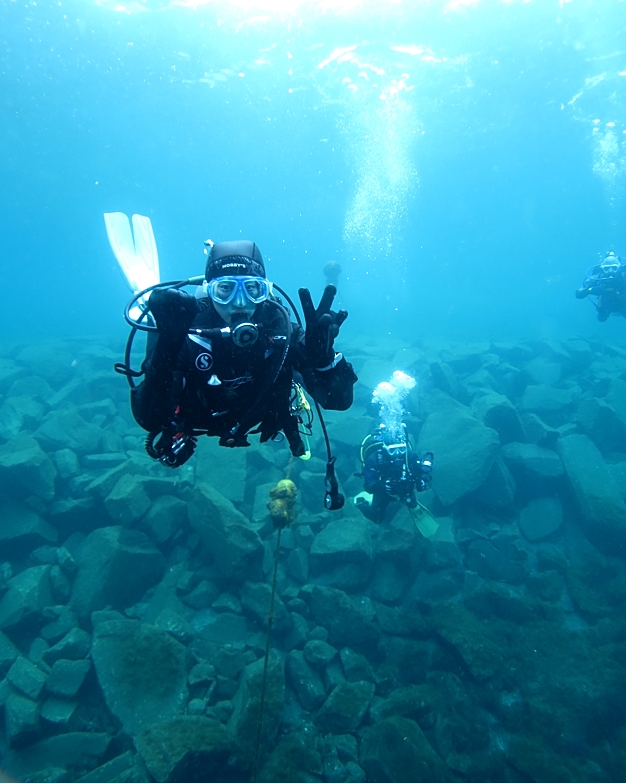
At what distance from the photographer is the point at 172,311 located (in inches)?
93.0

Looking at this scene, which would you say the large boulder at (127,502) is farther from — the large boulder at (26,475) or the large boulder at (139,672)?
the large boulder at (139,672)

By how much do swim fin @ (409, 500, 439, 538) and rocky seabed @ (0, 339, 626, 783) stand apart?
1.18 ft

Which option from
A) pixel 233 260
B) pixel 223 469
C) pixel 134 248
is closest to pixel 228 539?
pixel 223 469

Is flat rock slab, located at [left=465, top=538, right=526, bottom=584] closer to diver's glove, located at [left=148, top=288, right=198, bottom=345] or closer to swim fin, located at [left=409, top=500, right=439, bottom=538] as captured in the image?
swim fin, located at [left=409, top=500, right=439, bottom=538]

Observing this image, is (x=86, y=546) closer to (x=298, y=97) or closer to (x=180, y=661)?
(x=180, y=661)

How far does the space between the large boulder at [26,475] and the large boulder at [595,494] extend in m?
12.5

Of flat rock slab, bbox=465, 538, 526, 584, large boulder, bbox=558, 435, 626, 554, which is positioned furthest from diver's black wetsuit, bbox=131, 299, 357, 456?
large boulder, bbox=558, 435, 626, 554

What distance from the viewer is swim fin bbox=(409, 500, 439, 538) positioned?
323 inches

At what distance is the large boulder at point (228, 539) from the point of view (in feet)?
23.3

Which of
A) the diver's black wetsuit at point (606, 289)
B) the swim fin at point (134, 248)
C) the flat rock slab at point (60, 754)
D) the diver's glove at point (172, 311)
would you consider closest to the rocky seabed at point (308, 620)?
the flat rock slab at point (60, 754)

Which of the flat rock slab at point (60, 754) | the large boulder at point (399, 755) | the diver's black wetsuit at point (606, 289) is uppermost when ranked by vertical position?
the diver's black wetsuit at point (606, 289)

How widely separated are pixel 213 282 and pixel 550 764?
7610 millimetres

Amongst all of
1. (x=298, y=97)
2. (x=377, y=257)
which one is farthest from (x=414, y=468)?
(x=377, y=257)

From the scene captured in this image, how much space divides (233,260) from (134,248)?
297 cm
